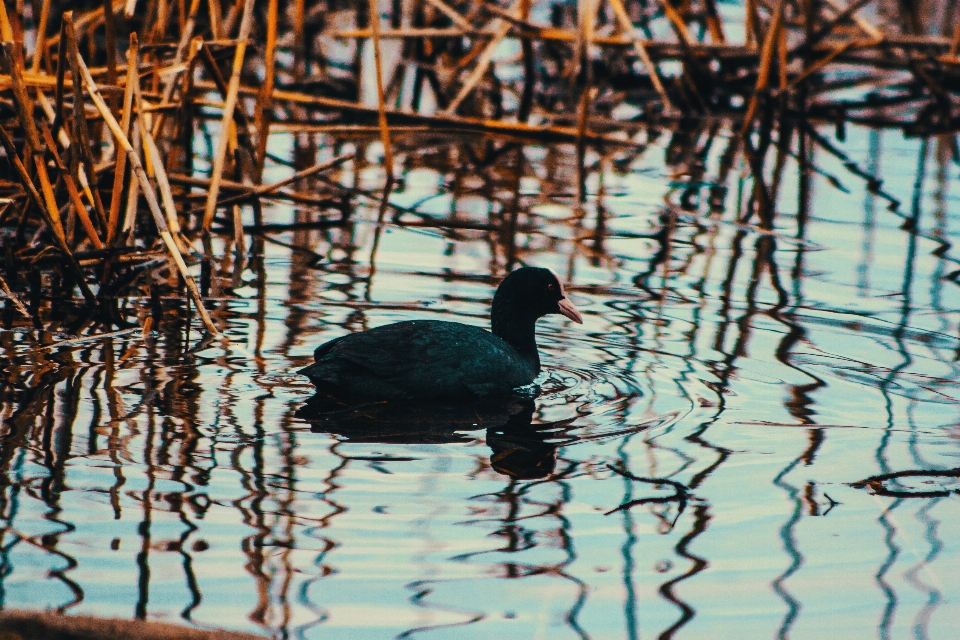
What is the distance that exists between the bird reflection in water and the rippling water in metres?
0.02

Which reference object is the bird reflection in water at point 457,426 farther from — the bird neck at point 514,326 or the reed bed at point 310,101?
the reed bed at point 310,101

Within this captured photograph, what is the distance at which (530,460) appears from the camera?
436 cm

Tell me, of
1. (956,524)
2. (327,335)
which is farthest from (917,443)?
(327,335)

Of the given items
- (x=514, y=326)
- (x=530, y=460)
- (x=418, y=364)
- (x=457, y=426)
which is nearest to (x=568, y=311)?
(x=514, y=326)

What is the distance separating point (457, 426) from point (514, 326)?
954 mm

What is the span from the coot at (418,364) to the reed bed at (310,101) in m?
0.59

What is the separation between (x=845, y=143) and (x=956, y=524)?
24.0 ft

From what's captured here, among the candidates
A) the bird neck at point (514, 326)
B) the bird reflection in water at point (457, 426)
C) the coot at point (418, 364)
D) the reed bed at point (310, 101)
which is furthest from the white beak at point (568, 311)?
the reed bed at point (310, 101)

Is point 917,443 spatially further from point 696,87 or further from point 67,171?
point 696,87

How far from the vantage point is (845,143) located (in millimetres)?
10781

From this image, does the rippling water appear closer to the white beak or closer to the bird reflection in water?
the bird reflection in water

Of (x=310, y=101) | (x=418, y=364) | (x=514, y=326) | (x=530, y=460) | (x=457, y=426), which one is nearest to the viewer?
(x=530, y=460)

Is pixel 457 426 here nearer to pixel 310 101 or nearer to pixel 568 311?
pixel 568 311

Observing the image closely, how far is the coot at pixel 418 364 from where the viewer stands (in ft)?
16.1
